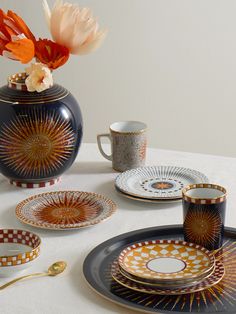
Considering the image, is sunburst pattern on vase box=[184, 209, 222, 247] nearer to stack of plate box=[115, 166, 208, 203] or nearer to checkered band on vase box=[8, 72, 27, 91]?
stack of plate box=[115, 166, 208, 203]

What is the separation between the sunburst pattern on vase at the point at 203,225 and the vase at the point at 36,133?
44 cm

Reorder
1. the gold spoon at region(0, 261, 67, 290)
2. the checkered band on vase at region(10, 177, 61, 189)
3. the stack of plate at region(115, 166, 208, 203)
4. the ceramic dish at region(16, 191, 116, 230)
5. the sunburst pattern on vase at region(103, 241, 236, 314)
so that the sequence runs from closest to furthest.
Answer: the sunburst pattern on vase at region(103, 241, 236, 314) → the gold spoon at region(0, 261, 67, 290) → the ceramic dish at region(16, 191, 116, 230) → the stack of plate at region(115, 166, 208, 203) → the checkered band on vase at region(10, 177, 61, 189)

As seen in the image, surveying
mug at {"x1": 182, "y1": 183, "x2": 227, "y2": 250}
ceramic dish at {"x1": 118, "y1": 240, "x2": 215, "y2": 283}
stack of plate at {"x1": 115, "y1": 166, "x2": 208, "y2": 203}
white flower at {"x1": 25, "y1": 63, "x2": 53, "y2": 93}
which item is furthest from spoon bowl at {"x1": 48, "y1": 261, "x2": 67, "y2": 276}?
white flower at {"x1": 25, "y1": 63, "x2": 53, "y2": 93}

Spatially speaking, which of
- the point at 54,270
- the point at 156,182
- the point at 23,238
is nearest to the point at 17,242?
the point at 23,238

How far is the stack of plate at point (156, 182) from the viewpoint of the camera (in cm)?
156

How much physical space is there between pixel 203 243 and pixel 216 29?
1.89 m

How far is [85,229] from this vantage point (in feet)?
4.72

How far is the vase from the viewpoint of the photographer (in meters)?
1.60

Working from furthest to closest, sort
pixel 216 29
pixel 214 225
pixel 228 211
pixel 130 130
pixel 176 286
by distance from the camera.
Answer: pixel 216 29, pixel 130 130, pixel 228 211, pixel 214 225, pixel 176 286

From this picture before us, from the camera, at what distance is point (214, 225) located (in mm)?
1297

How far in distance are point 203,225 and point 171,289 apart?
0.59ft

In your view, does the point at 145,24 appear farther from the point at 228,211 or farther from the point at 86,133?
the point at 228,211

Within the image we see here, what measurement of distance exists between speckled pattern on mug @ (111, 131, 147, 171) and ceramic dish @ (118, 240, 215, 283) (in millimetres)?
447

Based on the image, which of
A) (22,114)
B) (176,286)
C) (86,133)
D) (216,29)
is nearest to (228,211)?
(176,286)
